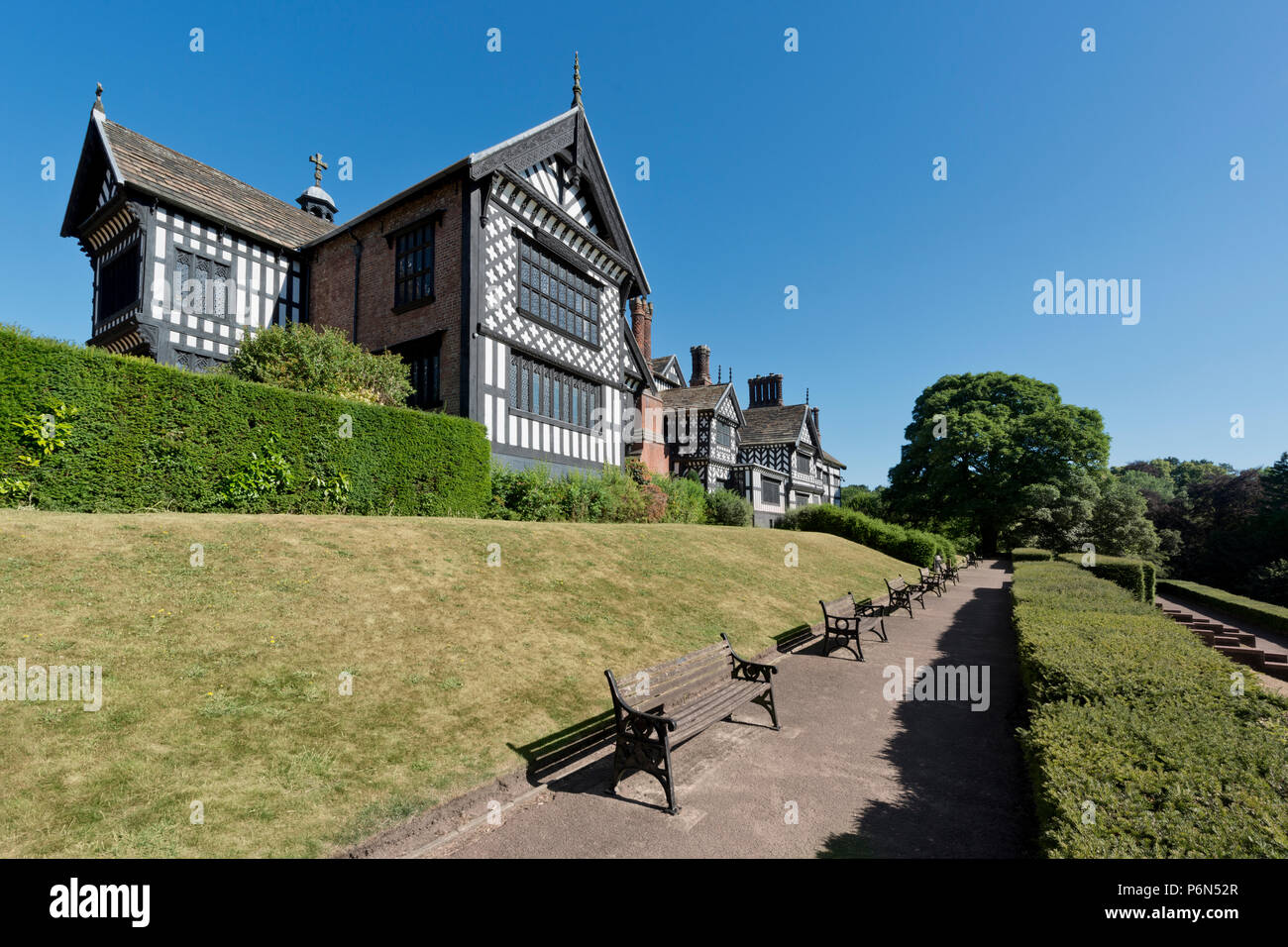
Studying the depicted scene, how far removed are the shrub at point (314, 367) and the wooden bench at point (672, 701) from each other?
391 inches

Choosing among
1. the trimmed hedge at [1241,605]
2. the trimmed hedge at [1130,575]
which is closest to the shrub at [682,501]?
the trimmed hedge at [1130,575]

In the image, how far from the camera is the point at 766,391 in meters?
52.8

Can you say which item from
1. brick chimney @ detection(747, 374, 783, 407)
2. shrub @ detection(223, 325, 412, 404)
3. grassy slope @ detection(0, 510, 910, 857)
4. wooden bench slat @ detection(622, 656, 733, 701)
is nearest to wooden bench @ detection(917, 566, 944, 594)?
grassy slope @ detection(0, 510, 910, 857)

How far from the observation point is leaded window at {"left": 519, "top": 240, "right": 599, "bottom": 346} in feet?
56.3

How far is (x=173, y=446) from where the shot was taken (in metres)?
8.95

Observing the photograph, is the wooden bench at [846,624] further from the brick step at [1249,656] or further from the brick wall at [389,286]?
the brick wall at [389,286]

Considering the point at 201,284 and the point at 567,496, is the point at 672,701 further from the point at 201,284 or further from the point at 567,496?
the point at 201,284

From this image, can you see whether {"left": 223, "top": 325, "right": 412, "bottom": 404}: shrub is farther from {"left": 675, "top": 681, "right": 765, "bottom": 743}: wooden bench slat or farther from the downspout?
{"left": 675, "top": 681, "right": 765, "bottom": 743}: wooden bench slat

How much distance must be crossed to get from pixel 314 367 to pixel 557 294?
8.04 metres

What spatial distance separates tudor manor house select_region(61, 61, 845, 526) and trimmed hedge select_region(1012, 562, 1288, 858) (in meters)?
13.7

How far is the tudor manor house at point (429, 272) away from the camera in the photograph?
15497 mm

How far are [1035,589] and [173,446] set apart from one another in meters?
17.0
